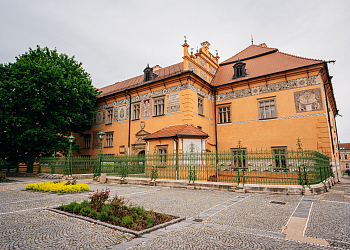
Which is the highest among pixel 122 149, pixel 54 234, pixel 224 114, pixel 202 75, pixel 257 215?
pixel 202 75

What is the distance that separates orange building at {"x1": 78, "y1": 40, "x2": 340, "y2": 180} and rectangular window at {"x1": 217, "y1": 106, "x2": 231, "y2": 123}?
0.10 m

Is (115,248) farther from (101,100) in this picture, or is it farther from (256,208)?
(101,100)

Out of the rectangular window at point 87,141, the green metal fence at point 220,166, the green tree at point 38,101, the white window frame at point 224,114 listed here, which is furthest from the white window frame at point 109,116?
the white window frame at point 224,114

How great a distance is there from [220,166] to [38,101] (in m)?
17.9

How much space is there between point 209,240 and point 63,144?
20922mm

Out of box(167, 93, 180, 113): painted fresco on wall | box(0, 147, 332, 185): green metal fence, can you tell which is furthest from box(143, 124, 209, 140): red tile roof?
box(0, 147, 332, 185): green metal fence

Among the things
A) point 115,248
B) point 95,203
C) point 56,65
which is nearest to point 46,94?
point 56,65

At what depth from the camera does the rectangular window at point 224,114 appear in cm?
2112

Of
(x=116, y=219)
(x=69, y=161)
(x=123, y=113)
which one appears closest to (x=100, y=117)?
(x=123, y=113)

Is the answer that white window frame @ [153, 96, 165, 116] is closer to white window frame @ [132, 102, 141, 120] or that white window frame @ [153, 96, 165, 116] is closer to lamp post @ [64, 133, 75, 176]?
white window frame @ [132, 102, 141, 120]

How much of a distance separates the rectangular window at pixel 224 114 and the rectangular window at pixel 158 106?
19.7ft

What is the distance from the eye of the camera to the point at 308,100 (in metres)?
17.0

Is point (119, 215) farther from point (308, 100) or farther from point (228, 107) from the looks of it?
point (228, 107)

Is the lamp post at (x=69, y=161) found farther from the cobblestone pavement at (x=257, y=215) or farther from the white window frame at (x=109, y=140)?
the cobblestone pavement at (x=257, y=215)
